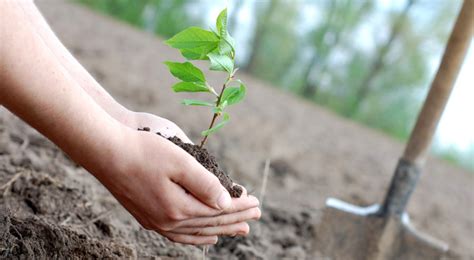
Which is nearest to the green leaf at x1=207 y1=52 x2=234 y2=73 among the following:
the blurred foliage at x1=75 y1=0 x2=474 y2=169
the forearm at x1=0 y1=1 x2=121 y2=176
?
the forearm at x1=0 y1=1 x2=121 y2=176

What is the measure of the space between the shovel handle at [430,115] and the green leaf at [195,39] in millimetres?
1441

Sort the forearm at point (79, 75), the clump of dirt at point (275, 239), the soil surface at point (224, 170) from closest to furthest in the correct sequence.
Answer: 1. the forearm at point (79, 75)
2. the soil surface at point (224, 170)
3. the clump of dirt at point (275, 239)

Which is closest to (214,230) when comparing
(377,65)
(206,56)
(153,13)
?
(206,56)

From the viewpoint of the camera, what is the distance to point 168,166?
1.07 m

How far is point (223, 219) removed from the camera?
115 centimetres

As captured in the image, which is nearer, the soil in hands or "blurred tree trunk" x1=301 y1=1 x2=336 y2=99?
the soil in hands

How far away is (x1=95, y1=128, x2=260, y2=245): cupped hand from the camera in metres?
1.06

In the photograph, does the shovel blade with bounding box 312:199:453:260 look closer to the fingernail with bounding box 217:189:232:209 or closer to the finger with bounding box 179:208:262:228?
the finger with bounding box 179:208:262:228

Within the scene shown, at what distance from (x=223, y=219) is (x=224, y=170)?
1.86 metres

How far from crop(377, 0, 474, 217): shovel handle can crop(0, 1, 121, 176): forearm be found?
5.55 ft

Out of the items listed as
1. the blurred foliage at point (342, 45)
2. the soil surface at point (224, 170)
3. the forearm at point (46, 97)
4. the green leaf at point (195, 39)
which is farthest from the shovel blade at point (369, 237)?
the blurred foliage at point (342, 45)

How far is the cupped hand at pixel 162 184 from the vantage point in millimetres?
1061

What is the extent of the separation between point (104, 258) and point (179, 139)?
296 mm

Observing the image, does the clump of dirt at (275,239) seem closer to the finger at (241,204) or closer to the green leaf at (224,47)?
the finger at (241,204)
